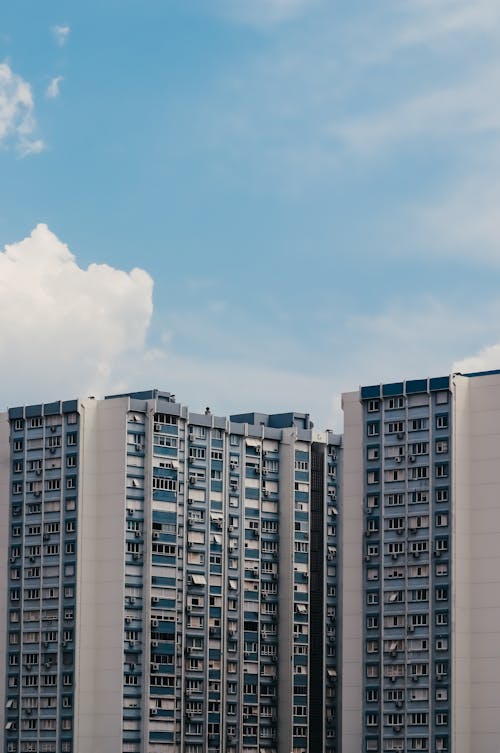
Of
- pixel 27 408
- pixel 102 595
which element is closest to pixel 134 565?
pixel 102 595

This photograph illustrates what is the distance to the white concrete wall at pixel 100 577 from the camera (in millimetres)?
168875

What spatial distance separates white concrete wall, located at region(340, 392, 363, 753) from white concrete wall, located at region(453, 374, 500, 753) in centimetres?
839

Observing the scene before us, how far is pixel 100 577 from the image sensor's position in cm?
17150

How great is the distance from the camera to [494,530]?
501ft

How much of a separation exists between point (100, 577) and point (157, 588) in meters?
5.01

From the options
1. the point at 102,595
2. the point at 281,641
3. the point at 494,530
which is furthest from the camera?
the point at 281,641

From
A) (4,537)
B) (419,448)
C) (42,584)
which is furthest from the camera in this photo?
(4,537)

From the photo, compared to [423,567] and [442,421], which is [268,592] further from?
[442,421]

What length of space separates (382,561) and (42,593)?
107 ft

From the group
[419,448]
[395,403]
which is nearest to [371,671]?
[419,448]

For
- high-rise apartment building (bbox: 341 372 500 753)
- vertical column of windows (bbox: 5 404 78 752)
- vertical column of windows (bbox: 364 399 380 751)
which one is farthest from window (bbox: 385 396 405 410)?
vertical column of windows (bbox: 5 404 78 752)

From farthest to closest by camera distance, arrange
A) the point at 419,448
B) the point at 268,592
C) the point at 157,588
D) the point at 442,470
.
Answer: the point at 268,592
the point at 157,588
the point at 419,448
the point at 442,470

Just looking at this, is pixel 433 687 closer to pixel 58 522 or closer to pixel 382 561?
pixel 382 561

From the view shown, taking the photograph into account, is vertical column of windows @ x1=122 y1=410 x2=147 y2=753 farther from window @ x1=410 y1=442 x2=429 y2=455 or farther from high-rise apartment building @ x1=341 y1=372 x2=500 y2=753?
window @ x1=410 y1=442 x2=429 y2=455
